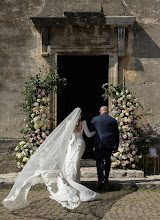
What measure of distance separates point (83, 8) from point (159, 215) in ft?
17.9

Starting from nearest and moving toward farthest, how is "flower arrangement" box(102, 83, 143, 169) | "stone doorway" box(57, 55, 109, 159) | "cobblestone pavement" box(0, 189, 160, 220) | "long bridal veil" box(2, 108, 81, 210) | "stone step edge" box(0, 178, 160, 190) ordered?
"cobblestone pavement" box(0, 189, 160, 220) → "long bridal veil" box(2, 108, 81, 210) → "stone step edge" box(0, 178, 160, 190) → "flower arrangement" box(102, 83, 143, 169) → "stone doorway" box(57, 55, 109, 159)

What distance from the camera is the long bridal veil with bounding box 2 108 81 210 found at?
180 inches

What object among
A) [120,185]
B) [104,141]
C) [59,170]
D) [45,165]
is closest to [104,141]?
[104,141]

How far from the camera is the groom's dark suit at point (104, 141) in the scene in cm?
596

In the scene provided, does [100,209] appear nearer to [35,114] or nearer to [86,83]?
[35,114]

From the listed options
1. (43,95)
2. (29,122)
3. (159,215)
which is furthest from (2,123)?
(159,215)

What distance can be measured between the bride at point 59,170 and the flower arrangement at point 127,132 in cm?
149

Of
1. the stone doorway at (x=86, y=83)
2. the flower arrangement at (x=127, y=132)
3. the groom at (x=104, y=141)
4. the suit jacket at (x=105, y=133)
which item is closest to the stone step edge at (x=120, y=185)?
the groom at (x=104, y=141)

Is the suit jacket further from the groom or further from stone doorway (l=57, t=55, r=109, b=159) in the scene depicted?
stone doorway (l=57, t=55, r=109, b=159)

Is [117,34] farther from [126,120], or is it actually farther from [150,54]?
[126,120]

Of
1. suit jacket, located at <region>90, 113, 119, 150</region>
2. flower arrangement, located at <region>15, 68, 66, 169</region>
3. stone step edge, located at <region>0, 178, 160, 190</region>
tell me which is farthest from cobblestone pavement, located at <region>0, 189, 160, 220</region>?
flower arrangement, located at <region>15, 68, 66, 169</region>

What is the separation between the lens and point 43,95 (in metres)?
7.54

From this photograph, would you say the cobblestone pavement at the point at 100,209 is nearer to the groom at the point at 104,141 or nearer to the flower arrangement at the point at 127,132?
the groom at the point at 104,141

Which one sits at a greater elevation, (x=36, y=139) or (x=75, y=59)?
(x=75, y=59)
